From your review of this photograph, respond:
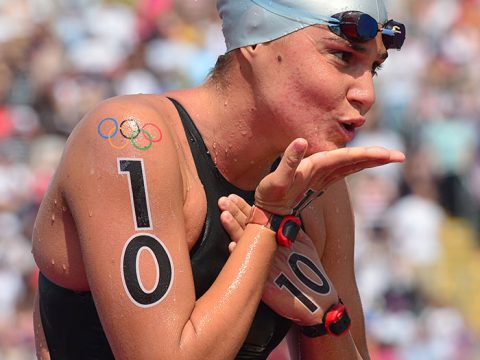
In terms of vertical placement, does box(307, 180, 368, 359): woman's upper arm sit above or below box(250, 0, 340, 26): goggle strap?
below

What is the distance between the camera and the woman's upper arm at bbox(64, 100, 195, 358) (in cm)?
292

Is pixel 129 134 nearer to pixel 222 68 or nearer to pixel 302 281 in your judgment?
pixel 222 68

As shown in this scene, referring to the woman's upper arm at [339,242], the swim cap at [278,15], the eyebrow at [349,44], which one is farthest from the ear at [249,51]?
the woman's upper arm at [339,242]

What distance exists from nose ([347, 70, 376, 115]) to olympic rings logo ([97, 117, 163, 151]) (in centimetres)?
62

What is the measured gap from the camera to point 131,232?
9.71ft

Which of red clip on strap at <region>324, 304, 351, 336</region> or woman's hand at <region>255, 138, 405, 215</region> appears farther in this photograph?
red clip on strap at <region>324, 304, 351, 336</region>

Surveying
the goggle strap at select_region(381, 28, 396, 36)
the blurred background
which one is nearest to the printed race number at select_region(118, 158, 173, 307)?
the goggle strap at select_region(381, 28, 396, 36)

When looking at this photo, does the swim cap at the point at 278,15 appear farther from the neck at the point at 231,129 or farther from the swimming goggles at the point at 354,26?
the neck at the point at 231,129

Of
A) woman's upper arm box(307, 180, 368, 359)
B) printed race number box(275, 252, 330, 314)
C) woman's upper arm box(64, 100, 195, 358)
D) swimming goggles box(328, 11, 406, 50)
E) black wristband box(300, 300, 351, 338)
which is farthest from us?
woman's upper arm box(307, 180, 368, 359)

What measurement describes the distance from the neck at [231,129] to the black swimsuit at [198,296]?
39 mm

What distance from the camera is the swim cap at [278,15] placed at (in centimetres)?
322

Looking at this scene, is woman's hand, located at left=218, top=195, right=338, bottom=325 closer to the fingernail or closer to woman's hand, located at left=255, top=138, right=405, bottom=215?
woman's hand, located at left=255, top=138, right=405, bottom=215

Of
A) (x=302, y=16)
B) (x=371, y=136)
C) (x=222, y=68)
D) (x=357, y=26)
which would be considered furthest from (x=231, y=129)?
(x=371, y=136)

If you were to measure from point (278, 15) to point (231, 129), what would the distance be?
16.2 inches
